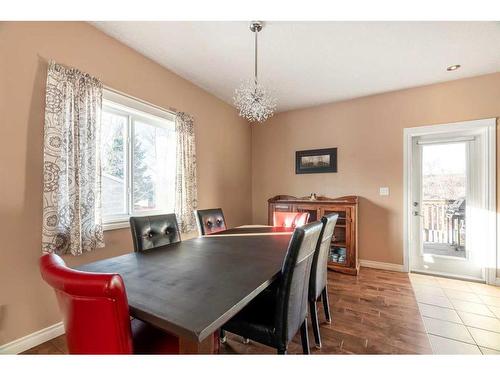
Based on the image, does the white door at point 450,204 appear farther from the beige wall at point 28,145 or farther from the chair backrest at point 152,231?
the beige wall at point 28,145

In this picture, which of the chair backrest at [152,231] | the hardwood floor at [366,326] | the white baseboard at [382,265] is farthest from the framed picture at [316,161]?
the chair backrest at [152,231]

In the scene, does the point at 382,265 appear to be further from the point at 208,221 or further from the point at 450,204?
the point at 208,221

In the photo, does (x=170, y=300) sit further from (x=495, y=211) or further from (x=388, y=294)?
(x=495, y=211)

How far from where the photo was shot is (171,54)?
245cm

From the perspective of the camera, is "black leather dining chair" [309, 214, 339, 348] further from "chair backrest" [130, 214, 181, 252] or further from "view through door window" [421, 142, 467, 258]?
"view through door window" [421, 142, 467, 258]

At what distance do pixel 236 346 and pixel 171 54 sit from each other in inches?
111

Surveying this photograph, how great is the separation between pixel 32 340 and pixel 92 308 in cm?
164

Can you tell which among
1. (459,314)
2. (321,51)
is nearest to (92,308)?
(321,51)

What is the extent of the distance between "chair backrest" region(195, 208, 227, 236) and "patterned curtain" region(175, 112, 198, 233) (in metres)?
0.44

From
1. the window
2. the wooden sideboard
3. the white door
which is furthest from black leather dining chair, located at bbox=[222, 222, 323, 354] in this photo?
the white door

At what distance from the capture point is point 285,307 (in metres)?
1.17

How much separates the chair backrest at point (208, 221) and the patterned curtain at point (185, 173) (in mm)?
444

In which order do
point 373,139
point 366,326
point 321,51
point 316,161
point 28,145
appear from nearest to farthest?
point 28,145 < point 366,326 < point 321,51 < point 373,139 < point 316,161
